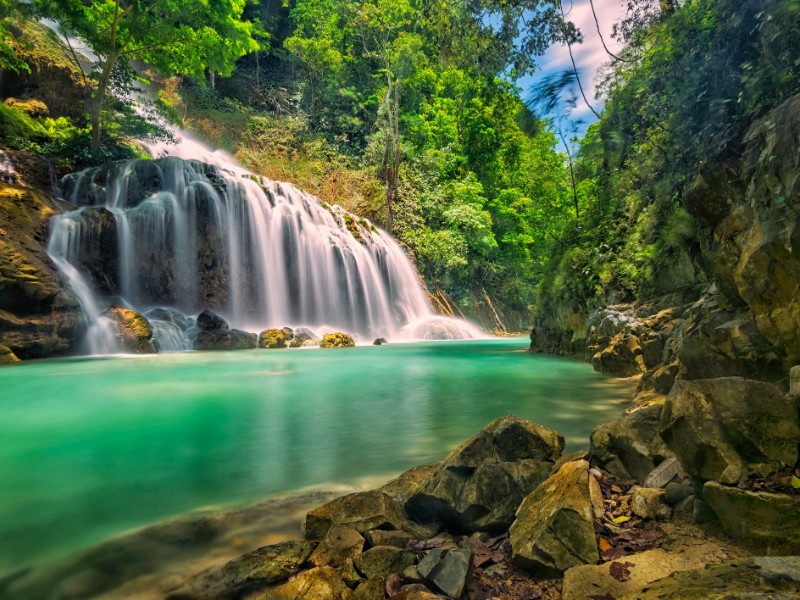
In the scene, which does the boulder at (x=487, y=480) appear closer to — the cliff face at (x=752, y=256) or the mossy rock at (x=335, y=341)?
the cliff face at (x=752, y=256)

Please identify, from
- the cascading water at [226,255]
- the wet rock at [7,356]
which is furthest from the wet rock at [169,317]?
the wet rock at [7,356]

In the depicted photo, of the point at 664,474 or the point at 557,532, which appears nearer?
the point at 557,532

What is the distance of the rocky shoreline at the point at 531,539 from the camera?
159 centimetres

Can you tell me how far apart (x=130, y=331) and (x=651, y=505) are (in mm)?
13674

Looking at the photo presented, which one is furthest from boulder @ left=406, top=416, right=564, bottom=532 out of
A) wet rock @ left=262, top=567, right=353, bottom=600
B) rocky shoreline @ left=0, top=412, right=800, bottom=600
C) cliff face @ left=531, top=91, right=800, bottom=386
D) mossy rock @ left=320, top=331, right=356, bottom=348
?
mossy rock @ left=320, top=331, right=356, bottom=348

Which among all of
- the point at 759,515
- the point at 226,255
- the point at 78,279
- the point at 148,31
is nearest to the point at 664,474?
the point at 759,515

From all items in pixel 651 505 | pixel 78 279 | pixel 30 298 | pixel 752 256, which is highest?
pixel 78 279

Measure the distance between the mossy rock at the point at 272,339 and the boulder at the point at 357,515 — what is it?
46.5ft

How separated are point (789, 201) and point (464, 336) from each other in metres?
21.2

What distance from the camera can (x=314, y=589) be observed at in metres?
1.88

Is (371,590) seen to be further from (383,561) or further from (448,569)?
(448,569)

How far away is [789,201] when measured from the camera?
3.02m

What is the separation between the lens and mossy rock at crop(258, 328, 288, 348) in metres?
16.0

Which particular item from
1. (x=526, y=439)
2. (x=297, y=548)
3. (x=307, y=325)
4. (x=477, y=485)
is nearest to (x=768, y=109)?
(x=526, y=439)
